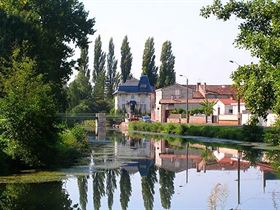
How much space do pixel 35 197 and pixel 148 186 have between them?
659 cm

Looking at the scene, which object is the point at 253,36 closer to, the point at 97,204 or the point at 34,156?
the point at 97,204

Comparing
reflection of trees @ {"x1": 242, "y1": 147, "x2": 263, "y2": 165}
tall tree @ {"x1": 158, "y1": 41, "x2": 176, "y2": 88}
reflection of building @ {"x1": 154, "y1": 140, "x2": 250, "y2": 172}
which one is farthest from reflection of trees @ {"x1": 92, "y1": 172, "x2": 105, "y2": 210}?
tall tree @ {"x1": 158, "y1": 41, "x2": 176, "y2": 88}

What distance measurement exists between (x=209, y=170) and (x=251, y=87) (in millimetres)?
16769

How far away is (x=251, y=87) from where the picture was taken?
1658 centimetres

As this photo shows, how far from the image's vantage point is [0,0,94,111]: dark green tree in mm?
51031

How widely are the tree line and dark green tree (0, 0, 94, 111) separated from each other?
64.0m

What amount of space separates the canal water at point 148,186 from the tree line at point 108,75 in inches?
3730

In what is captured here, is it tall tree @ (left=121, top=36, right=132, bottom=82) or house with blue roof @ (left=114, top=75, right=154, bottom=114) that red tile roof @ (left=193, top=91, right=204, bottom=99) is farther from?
tall tree @ (left=121, top=36, right=132, bottom=82)

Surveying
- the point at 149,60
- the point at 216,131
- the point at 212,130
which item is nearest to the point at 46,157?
the point at 216,131

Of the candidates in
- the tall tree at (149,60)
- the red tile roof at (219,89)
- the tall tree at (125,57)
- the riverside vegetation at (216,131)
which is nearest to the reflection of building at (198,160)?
the riverside vegetation at (216,131)

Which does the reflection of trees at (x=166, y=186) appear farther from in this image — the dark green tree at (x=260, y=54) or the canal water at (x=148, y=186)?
the dark green tree at (x=260, y=54)

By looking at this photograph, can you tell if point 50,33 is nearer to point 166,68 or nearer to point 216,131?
point 216,131

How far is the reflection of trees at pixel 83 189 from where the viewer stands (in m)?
20.2

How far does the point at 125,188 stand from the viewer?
81.4 ft
